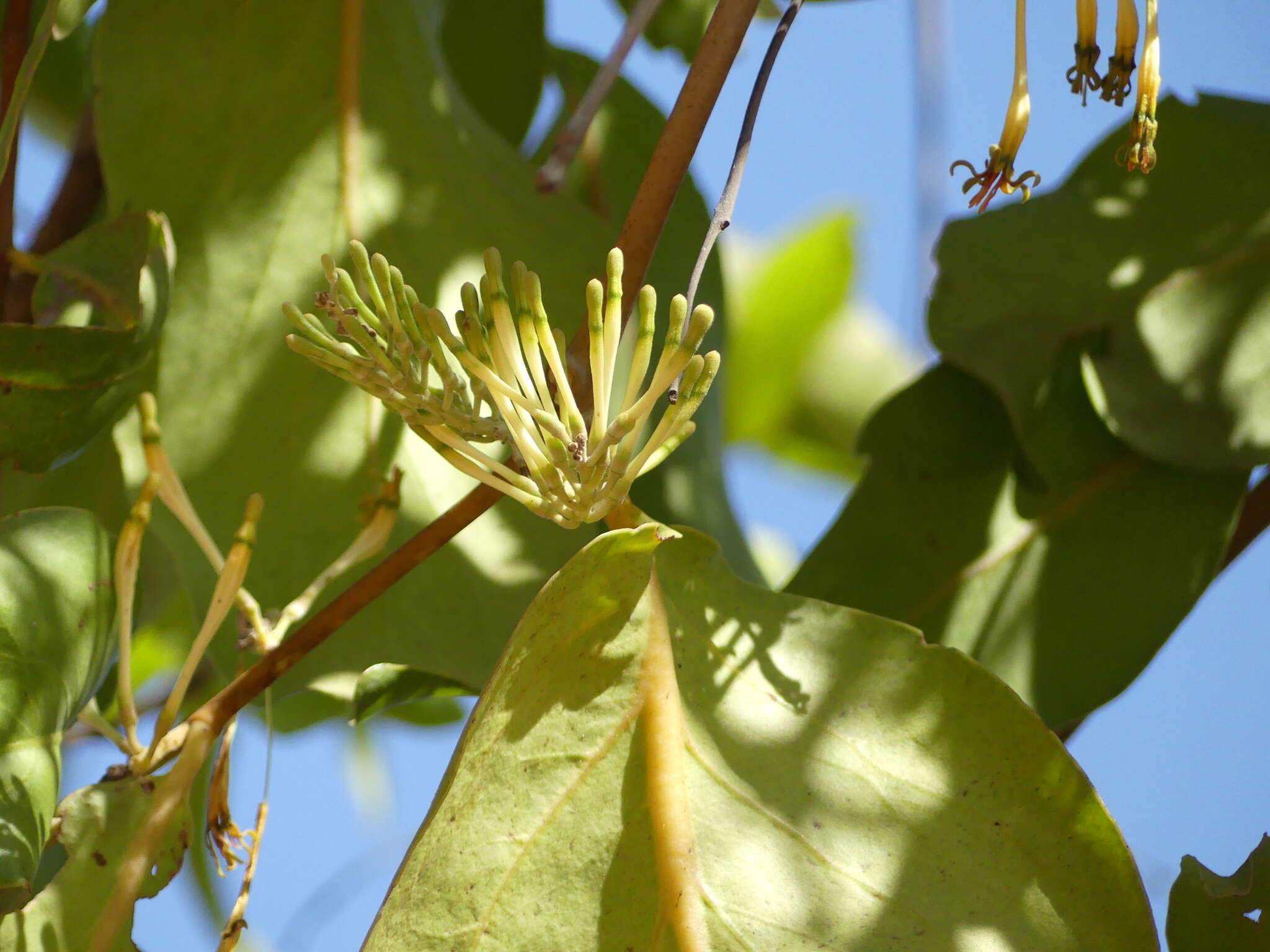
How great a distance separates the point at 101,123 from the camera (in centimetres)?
51

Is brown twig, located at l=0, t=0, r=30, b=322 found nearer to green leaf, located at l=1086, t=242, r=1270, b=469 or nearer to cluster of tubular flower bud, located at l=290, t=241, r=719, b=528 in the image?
cluster of tubular flower bud, located at l=290, t=241, r=719, b=528

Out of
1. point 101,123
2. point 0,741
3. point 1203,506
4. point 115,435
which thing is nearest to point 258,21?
point 101,123

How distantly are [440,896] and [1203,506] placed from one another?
34 cm

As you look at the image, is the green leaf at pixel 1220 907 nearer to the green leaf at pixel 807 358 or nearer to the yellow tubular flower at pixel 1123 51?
the yellow tubular flower at pixel 1123 51

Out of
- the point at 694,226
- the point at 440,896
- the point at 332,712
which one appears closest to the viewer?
the point at 440,896

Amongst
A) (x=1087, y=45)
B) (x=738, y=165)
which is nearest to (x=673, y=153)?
(x=738, y=165)

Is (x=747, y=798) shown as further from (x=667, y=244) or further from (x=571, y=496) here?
(x=667, y=244)

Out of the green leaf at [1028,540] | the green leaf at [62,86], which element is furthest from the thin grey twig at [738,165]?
the green leaf at [62,86]

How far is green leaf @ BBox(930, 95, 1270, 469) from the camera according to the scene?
1.60ft

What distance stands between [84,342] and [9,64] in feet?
0.67

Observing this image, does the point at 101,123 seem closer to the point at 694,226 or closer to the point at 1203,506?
the point at 694,226

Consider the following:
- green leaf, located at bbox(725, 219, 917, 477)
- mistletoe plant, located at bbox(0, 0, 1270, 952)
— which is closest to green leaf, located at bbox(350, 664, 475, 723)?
mistletoe plant, located at bbox(0, 0, 1270, 952)

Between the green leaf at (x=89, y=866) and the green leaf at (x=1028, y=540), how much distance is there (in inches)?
10.5

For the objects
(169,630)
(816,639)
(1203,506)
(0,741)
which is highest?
(1203,506)
